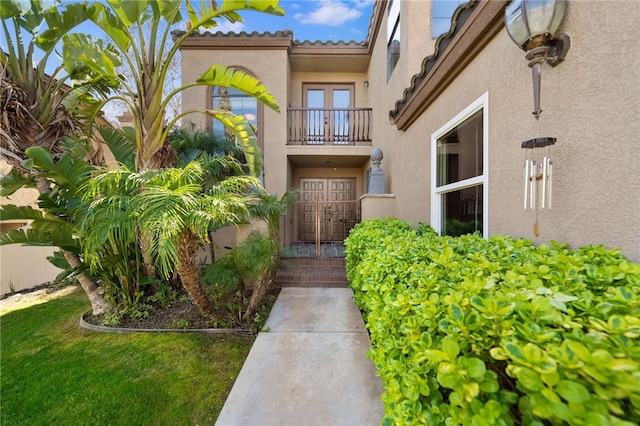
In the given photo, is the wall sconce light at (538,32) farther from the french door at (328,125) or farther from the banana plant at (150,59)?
the french door at (328,125)

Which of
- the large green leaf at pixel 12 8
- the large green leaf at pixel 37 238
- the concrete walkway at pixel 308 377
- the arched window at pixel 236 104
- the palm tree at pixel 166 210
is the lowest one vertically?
the concrete walkway at pixel 308 377

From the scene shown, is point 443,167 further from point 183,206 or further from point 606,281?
point 183,206

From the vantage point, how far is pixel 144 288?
4.89 metres

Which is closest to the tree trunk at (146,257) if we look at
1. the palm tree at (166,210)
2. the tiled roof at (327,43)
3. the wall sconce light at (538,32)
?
the palm tree at (166,210)

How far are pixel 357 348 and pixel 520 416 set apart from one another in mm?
2535

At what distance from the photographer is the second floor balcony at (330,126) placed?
8.73 metres

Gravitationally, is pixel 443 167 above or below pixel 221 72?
below

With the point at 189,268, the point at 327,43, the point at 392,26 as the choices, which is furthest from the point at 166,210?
the point at 327,43

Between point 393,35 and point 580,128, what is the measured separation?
236 inches

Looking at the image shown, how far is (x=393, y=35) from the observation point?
20.9ft

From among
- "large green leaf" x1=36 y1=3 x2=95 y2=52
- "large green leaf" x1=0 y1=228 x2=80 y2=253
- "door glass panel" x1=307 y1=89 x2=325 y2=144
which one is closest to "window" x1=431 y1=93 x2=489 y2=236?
"door glass panel" x1=307 y1=89 x2=325 y2=144

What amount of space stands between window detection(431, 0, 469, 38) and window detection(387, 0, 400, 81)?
0.93 m

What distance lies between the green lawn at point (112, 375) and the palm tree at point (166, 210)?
2.95 feet

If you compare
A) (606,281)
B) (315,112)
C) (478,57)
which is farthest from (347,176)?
(606,281)
